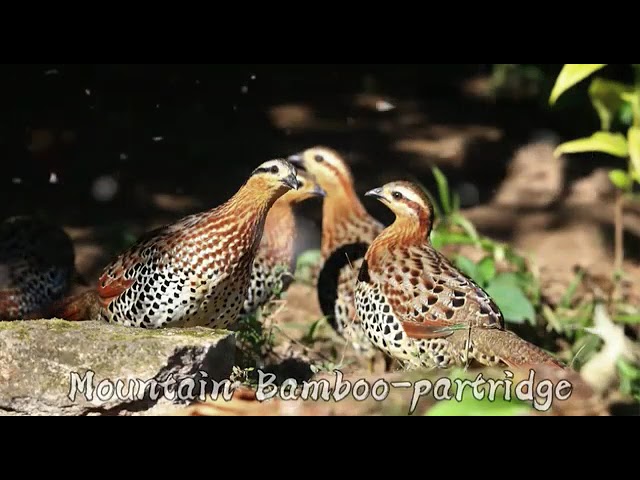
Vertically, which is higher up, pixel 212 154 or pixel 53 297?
pixel 212 154

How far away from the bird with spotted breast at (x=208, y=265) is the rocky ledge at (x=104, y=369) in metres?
0.33

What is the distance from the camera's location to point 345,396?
450 centimetres

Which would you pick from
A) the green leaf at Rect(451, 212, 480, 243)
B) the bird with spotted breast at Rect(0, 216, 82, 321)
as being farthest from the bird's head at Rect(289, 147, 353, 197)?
the bird with spotted breast at Rect(0, 216, 82, 321)

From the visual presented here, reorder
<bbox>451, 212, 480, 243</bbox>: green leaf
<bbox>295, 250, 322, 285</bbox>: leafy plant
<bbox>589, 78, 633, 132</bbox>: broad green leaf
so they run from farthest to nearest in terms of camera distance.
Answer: <bbox>451, 212, 480, 243</bbox>: green leaf → <bbox>295, 250, 322, 285</bbox>: leafy plant → <bbox>589, 78, 633, 132</bbox>: broad green leaf

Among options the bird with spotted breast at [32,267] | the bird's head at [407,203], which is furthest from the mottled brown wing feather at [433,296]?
the bird with spotted breast at [32,267]

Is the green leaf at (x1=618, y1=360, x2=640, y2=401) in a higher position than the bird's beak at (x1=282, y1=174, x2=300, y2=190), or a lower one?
lower

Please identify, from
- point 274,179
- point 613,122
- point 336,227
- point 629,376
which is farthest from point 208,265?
point 613,122

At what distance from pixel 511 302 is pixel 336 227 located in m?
0.97

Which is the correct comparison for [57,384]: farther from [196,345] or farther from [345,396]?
[345,396]

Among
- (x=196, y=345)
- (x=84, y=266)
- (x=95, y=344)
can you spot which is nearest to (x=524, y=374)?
(x=196, y=345)

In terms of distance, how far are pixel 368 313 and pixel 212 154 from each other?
3.40 m

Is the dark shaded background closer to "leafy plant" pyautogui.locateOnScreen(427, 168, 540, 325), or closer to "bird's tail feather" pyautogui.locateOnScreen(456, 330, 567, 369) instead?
"leafy plant" pyautogui.locateOnScreen(427, 168, 540, 325)

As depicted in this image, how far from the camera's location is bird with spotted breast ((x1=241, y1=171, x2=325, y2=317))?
20.6ft

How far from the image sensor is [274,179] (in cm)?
510
